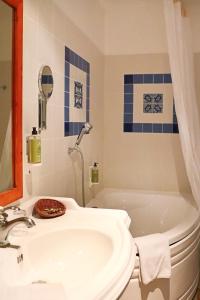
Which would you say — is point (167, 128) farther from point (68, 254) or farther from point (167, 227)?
point (68, 254)

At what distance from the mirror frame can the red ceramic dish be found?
0.12 metres

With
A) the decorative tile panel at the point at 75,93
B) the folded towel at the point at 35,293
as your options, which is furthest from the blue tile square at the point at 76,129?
the folded towel at the point at 35,293

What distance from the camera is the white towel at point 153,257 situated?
5.67 ft

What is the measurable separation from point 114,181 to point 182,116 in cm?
Result: 108

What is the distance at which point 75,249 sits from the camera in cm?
143

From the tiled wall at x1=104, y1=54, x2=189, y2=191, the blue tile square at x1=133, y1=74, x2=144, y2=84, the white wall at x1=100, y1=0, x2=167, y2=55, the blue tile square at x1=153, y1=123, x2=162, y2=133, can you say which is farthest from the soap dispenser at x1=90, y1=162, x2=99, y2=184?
the white wall at x1=100, y1=0, x2=167, y2=55

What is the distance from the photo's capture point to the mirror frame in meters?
1.55

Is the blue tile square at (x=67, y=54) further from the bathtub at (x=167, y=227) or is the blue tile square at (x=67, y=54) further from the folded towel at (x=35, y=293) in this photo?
the folded towel at (x=35, y=293)

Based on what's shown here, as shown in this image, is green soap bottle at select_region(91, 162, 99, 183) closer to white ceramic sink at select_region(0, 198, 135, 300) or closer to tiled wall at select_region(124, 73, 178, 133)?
tiled wall at select_region(124, 73, 178, 133)

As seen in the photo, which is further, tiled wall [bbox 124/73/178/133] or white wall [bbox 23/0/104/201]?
tiled wall [bbox 124/73/178/133]

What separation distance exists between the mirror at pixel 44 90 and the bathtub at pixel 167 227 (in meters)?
0.88

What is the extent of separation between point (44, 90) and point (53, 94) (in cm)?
16

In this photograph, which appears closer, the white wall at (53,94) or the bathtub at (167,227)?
the white wall at (53,94)

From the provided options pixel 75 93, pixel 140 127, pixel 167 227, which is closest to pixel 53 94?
pixel 75 93
